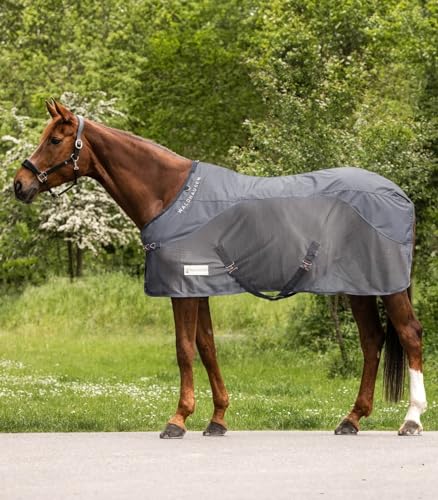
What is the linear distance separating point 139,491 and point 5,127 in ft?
90.5

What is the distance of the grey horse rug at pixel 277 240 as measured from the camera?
9719 mm

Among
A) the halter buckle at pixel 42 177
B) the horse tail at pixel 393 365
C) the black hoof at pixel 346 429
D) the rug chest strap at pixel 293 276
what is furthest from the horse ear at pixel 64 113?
the black hoof at pixel 346 429

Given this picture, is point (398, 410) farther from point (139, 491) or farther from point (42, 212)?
point (42, 212)

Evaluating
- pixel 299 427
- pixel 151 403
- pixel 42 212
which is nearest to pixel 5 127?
pixel 42 212

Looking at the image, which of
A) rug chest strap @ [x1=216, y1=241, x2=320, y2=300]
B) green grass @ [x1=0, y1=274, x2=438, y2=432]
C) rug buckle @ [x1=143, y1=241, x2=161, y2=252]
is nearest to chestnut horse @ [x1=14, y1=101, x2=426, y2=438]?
rug buckle @ [x1=143, y1=241, x2=161, y2=252]

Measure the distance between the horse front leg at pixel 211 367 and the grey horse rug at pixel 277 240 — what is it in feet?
→ 1.46

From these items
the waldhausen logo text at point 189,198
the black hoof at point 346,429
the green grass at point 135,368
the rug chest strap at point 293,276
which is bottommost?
the green grass at point 135,368

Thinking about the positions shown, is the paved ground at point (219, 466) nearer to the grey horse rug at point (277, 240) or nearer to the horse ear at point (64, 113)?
Answer: the grey horse rug at point (277, 240)

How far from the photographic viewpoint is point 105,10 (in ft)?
144

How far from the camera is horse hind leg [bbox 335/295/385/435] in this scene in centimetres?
1023

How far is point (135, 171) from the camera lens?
998cm

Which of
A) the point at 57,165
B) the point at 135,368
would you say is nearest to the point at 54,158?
the point at 57,165

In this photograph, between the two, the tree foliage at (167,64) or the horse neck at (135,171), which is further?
the tree foliage at (167,64)

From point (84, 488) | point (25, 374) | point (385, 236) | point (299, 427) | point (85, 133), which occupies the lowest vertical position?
point (25, 374)
